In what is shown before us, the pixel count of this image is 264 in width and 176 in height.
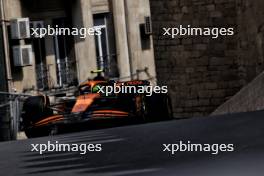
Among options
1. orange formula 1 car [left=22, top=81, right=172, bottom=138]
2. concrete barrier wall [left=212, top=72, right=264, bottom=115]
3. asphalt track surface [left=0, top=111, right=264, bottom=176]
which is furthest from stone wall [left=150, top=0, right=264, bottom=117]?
asphalt track surface [left=0, top=111, right=264, bottom=176]

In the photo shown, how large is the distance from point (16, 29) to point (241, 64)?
14.1ft

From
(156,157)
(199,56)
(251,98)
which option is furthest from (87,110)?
(199,56)

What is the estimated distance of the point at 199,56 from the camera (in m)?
10.5

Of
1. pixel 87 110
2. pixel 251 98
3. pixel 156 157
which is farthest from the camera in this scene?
pixel 251 98

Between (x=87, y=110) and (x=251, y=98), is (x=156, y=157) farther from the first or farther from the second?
(x=251, y=98)

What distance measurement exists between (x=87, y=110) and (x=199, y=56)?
477cm

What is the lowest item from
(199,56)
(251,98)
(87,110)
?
(251,98)

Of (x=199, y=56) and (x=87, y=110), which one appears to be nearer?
(x=87, y=110)

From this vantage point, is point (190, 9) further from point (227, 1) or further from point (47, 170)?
point (47, 170)

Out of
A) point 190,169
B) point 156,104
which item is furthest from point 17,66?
point 190,169

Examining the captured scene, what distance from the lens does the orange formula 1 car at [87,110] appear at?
6012 mm

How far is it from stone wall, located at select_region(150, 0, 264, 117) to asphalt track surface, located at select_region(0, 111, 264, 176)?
5.86 m

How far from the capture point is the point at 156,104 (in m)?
6.56

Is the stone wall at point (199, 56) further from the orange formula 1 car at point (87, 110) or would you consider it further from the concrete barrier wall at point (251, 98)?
the orange formula 1 car at point (87, 110)
